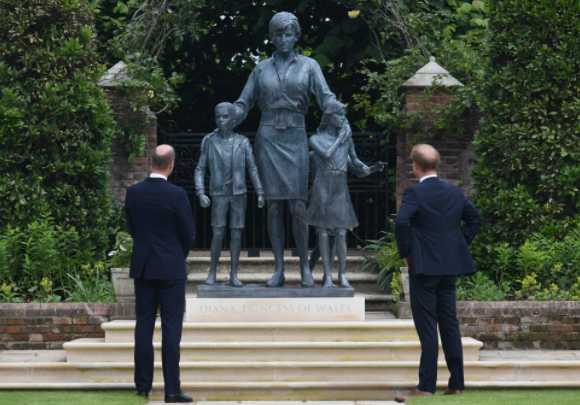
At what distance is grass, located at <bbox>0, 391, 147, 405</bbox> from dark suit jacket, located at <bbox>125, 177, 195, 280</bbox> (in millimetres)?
889

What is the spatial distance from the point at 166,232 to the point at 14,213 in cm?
384

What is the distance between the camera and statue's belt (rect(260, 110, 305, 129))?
34.0 ft

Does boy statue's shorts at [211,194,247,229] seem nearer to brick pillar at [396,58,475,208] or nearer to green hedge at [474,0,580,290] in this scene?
green hedge at [474,0,580,290]

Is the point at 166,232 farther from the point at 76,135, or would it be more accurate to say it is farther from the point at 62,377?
the point at 76,135

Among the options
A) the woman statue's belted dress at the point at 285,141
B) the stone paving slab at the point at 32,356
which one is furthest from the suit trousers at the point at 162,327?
the woman statue's belted dress at the point at 285,141

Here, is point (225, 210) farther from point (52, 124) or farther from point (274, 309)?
point (52, 124)

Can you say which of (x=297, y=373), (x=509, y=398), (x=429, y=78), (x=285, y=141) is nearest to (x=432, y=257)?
(x=509, y=398)

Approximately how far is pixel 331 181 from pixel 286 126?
2.07 feet

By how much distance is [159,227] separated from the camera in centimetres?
797

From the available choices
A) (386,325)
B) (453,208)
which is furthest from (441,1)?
(453,208)

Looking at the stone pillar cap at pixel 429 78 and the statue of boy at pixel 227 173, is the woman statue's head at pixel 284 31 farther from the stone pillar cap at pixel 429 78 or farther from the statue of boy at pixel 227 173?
the stone pillar cap at pixel 429 78

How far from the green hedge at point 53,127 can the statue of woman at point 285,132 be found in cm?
198

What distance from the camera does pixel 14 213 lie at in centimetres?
1136

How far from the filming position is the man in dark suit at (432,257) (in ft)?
25.6
